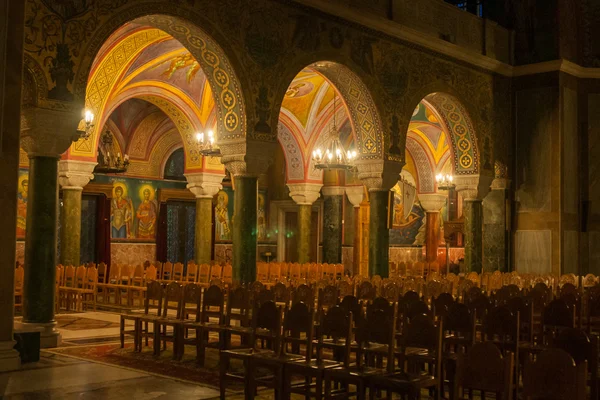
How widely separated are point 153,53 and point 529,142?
9.54 metres

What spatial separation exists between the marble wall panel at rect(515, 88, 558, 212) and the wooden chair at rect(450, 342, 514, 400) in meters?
14.9

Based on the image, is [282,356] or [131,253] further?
[131,253]

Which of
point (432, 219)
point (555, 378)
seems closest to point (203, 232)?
point (432, 219)

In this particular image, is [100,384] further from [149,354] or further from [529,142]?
[529,142]

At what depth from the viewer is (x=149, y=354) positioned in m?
Answer: 9.25

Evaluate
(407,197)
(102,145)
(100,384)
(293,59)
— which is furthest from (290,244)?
(100,384)

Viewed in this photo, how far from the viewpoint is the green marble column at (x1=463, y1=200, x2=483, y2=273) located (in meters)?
18.3

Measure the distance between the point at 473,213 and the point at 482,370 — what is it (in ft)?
46.0

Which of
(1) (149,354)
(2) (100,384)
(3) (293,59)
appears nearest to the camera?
(2) (100,384)

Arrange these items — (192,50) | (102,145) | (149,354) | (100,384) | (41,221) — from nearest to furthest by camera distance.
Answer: (100,384), (149,354), (41,221), (192,50), (102,145)

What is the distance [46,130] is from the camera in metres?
9.82

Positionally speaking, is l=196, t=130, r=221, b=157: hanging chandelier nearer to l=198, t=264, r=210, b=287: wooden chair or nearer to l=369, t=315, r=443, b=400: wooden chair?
l=198, t=264, r=210, b=287: wooden chair

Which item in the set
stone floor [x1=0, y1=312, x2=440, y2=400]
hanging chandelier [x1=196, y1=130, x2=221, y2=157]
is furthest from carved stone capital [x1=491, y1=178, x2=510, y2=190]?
stone floor [x1=0, y1=312, x2=440, y2=400]

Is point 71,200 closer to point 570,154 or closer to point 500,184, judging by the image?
point 500,184
